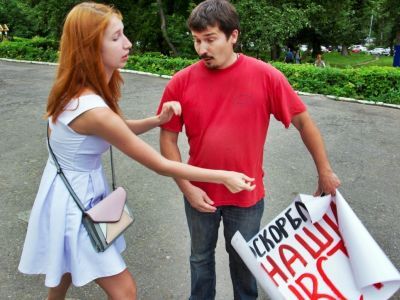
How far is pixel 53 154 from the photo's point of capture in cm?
205

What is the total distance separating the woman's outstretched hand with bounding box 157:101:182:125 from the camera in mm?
2121

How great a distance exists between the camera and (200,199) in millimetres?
2232

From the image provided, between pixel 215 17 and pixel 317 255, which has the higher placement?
pixel 215 17

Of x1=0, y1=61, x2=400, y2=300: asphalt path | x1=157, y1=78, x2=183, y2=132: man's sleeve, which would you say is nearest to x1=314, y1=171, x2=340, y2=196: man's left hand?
x1=157, y1=78, x2=183, y2=132: man's sleeve

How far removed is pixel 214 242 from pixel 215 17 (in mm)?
1283

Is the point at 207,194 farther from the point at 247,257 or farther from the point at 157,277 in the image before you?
the point at 157,277

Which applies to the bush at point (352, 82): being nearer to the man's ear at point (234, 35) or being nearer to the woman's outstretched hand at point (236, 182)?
the man's ear at point (234, 35)

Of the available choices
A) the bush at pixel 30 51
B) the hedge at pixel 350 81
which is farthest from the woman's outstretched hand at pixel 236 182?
the bush at pixel 30 51

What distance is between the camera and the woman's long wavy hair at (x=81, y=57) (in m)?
1.84

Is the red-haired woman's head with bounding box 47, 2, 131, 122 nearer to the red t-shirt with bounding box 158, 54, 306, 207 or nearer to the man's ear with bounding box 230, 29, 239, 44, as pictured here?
the red t-shirt with bounding box 158, 54, 306, 207

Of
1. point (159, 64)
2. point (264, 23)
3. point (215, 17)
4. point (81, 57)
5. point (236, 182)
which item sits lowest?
point (159, 64)

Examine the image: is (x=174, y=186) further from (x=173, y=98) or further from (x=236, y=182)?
(x=236, y=182)

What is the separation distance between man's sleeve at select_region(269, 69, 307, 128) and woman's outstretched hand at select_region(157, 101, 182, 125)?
1.51 ft

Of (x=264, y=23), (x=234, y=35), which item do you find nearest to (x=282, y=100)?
(x=234, y=35)
